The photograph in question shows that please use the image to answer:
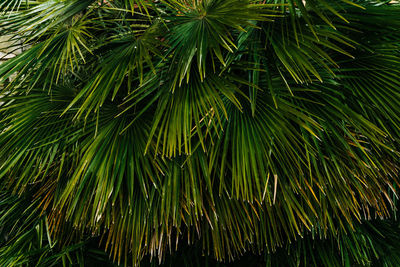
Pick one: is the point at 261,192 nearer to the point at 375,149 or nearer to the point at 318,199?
the point at 318,199

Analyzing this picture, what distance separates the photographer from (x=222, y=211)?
1.24 metres

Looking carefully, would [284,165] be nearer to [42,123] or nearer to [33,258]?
[42,123]

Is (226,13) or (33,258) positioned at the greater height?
(226,13)

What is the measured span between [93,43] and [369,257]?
4.48 feet

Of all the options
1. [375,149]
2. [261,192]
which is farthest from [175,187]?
[375,149]

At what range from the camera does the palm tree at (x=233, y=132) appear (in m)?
1.14

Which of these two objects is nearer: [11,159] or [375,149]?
[375,149]

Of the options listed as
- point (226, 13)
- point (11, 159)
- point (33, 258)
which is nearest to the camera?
point (226, 13)

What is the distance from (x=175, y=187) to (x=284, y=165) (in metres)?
0.35

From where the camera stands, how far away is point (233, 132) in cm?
118

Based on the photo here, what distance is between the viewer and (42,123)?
4.65ft

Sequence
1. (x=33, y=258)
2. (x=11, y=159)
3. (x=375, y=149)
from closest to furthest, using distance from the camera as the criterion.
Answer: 1. (x=375, y=149)
2. (x=11, y=159)
3. (x=33, y=258)

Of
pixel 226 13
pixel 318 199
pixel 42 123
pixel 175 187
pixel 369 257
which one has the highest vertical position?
pixel 226 13

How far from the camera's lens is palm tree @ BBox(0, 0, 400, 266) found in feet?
3.74
